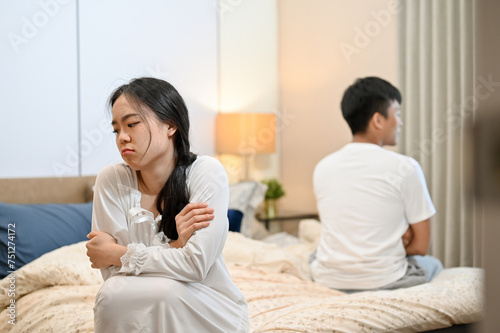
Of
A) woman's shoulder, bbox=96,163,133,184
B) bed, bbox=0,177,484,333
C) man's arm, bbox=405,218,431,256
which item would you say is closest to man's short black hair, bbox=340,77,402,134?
man's arm, bbox=405,218,431,256

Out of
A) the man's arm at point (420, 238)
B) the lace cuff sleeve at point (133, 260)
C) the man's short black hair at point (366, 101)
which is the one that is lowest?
the man's arm at point (420, 238)

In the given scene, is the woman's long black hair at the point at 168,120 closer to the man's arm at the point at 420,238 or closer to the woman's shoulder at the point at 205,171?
the woman's shoulder at the point at 205,171

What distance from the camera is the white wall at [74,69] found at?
125 inches

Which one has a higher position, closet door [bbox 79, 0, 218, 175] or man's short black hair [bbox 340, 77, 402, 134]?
closet door [bbox 79, 0, 218, 175]

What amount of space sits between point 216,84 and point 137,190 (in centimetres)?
291

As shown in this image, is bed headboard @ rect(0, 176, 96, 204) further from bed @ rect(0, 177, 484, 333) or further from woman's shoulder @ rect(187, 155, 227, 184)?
woman's shoulder @ rect(187, 155, 227, 184)

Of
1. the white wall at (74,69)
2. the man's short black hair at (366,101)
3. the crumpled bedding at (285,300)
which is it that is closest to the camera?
the crumpled bedding at (285,300)

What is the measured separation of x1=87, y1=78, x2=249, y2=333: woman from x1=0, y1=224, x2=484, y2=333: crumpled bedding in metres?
0.29

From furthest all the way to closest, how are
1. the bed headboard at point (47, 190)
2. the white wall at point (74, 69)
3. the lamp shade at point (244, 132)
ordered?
the lamp shade at point (244, 132)
the white wall at point (74, 69)
the bed headboard at point (47, 190)

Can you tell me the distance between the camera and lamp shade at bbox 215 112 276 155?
4270 mm

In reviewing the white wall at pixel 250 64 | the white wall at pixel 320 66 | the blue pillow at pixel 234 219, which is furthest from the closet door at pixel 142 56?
the white wall at pixel 320 66

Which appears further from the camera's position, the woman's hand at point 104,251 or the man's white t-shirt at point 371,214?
the man's white t-shirt at point 371,214

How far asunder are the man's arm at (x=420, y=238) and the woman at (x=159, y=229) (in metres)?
0.93

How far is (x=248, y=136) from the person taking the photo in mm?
4258
